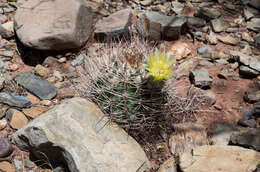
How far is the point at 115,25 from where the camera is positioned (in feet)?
12.9

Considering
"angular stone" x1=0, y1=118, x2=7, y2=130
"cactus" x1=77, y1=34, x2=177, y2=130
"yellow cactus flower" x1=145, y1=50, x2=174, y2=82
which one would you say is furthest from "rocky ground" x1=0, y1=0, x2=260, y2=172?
"yellow cactus flower" x1=145, y1=50, x2=174, y2=82

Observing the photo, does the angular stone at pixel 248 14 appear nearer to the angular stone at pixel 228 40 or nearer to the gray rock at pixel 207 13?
the gray rock at pixel 207 13

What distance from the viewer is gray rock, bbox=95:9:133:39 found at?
12.6 ft

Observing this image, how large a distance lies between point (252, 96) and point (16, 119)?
2.29 metres

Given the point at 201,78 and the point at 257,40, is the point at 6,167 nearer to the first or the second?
the point at 201,78

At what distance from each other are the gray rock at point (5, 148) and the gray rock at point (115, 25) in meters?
1.84

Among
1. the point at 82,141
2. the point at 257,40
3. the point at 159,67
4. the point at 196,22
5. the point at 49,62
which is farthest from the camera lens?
the point at 196,22

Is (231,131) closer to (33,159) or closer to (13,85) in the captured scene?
(33,159)

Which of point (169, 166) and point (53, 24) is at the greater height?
point (53, 24)

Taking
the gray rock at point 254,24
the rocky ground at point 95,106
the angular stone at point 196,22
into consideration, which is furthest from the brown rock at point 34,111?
→ the gray rock at point 254,24

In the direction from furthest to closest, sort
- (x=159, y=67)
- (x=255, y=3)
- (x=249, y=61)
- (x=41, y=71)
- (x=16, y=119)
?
(x=255, y=3)
(x=41, y=71)
(x=249, y=61)
(x=16, y=119)
(x=159, y=67)

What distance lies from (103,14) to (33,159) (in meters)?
2.45

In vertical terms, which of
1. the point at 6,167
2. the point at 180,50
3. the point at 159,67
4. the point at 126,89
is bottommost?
the point at 6,167

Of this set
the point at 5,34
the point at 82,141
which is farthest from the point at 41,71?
the point at 82,141
